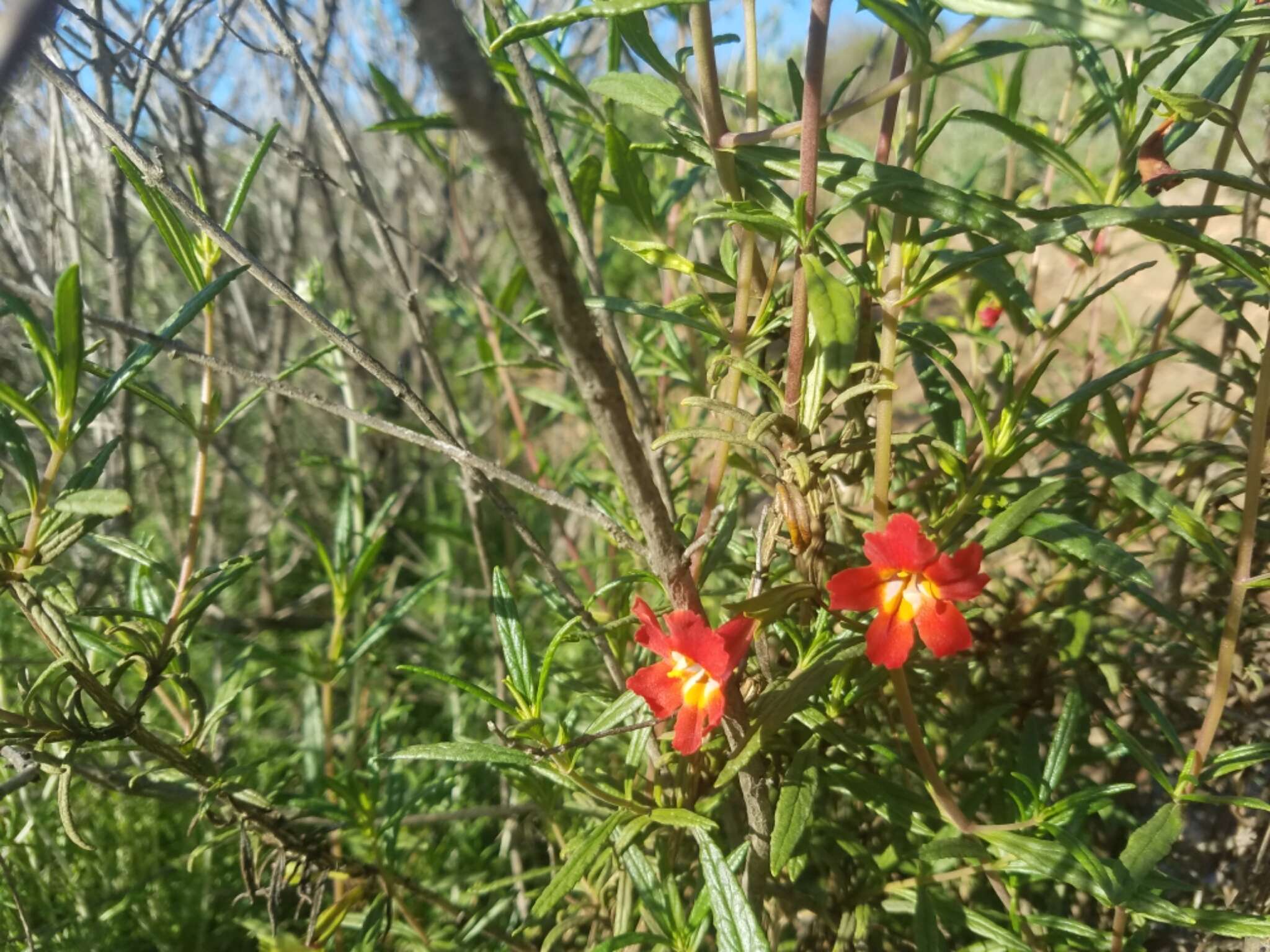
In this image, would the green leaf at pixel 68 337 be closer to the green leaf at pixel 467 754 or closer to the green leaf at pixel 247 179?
the green leaf at pixel 247 179

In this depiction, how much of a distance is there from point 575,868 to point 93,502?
641 mm

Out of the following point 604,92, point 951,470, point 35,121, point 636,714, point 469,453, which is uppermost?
point 35,121

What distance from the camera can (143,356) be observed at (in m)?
0.91

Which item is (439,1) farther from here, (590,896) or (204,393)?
(590,896)

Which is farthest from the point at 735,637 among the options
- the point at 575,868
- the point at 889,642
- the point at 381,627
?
the point at 381,627

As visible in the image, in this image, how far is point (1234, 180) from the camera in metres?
0.89

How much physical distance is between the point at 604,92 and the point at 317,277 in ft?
2.87

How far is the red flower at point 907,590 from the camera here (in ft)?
2.74

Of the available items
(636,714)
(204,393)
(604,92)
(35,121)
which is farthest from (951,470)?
(35,121)

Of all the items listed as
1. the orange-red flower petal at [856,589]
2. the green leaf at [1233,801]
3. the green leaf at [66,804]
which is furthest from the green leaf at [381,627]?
the green leaf at [1233,801]

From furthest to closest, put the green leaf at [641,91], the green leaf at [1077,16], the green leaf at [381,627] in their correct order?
the green leaf at [381,627] → the green leaf at [641,91] → the green leaf at [1077,16]

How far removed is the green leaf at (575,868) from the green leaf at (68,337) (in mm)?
705

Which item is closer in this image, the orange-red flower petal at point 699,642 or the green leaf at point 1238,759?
the orange-red flower petal at point 699,642

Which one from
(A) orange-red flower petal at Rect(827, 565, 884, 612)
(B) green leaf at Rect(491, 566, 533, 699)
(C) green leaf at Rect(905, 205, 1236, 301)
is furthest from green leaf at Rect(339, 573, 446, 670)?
(C) green leaf at Rect(905, 205, 1236, 301)
